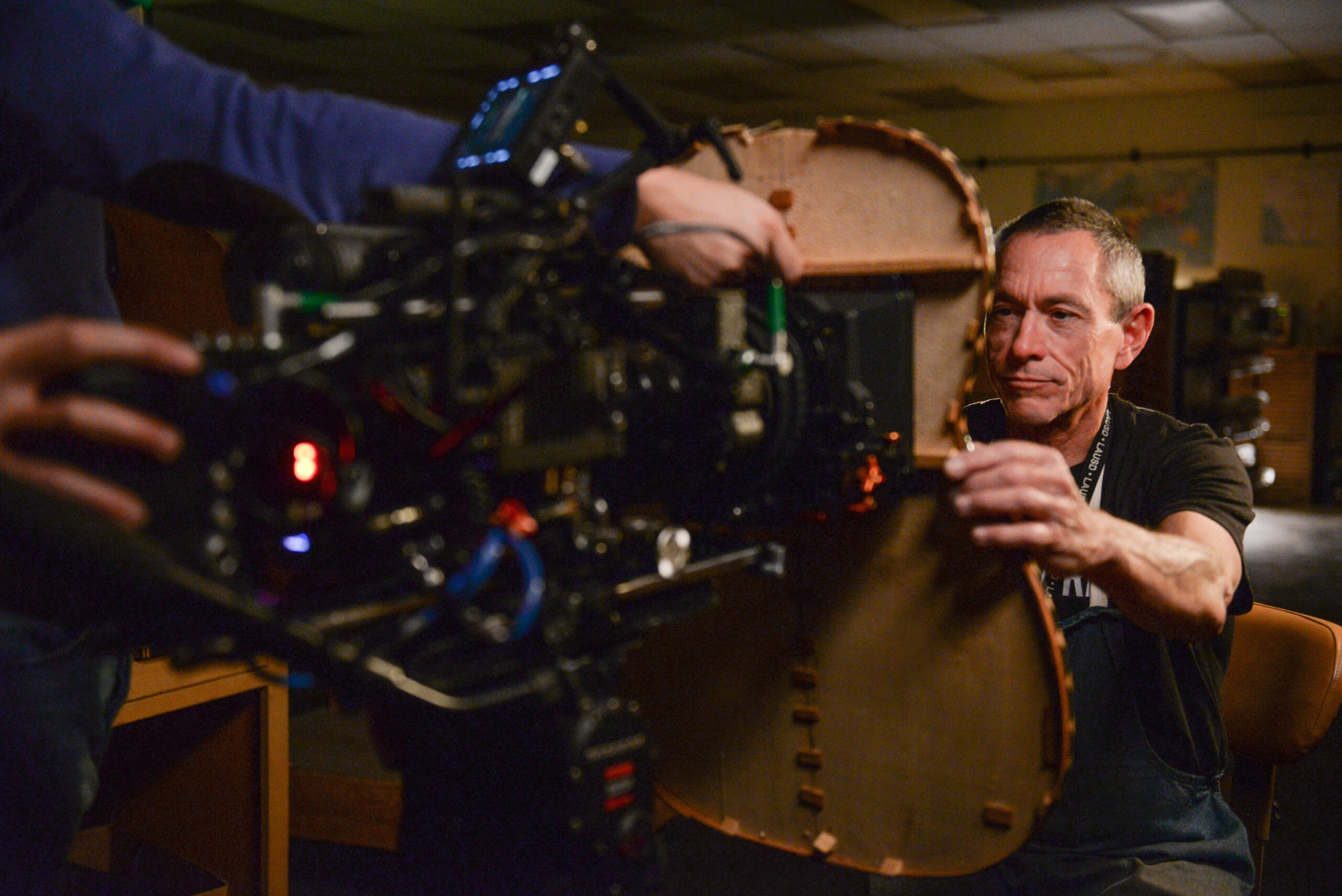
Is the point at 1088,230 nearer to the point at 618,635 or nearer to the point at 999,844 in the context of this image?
the point at 999,844

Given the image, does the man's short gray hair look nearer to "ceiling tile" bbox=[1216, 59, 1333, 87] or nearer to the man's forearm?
the man's forearm

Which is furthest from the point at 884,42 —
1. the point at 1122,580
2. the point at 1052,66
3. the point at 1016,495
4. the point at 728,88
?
the point at 1016,495

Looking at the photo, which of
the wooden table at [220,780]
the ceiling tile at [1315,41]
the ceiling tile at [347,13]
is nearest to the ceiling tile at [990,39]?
the ceiling tile at [1315,41]

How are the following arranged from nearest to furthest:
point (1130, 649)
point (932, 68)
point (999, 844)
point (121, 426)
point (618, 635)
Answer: point (121, 426) < point (618, 635) < point (999, 844) < point (1130, 649) < point (932, 68)

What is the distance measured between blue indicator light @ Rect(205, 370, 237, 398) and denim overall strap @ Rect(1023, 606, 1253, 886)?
1.13 metres

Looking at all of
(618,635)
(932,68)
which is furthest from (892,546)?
(932,68)

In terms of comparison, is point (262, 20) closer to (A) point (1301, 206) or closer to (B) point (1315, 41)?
(B) point (1315, 41)

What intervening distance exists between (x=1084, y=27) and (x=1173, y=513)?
536 cm

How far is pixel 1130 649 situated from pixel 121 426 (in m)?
1.21

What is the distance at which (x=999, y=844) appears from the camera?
1.04m

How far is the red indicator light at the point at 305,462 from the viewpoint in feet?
2.06

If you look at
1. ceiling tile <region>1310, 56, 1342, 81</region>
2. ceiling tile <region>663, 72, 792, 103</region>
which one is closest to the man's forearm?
ceiling tile <region>663, 72, 792, 103</region>

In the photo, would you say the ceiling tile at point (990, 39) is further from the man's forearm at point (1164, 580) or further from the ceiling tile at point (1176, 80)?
the man's forearm at point (1164, 580)

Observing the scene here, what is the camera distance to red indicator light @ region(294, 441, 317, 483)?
0.63 m
